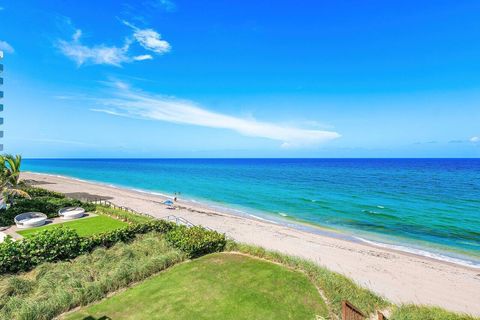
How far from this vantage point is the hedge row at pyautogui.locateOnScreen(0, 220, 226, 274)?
12.5 meters

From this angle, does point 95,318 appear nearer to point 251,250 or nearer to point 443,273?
point 251,250

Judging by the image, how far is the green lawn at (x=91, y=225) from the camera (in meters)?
19.4

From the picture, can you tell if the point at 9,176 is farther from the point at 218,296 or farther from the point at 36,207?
the point at 218,296

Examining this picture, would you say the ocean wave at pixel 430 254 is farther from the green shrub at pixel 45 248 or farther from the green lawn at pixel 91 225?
the green lawn at pixel 91 225

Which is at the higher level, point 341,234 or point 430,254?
point 430,254

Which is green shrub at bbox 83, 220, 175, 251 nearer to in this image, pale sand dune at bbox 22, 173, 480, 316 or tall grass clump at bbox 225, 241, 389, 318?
pale sand dune at bbox 22, 173, 480, 316

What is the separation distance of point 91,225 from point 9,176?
1139 cm

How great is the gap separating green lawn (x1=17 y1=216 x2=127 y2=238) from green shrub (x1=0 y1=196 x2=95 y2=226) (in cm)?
376

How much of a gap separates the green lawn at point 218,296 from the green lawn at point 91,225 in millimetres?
10352

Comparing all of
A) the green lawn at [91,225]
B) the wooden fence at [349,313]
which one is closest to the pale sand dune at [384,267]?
the wooden fence at [349,313]

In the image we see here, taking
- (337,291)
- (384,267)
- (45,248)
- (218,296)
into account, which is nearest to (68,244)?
(45,248)

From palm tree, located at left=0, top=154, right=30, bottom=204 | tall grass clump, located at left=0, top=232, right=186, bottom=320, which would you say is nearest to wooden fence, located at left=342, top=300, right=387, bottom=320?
tall grass clump, located at left=0, top=232, right=186, bottom=320

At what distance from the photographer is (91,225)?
21094 millimetres

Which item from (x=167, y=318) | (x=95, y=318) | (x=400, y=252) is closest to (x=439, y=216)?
(x=400, y=252)
